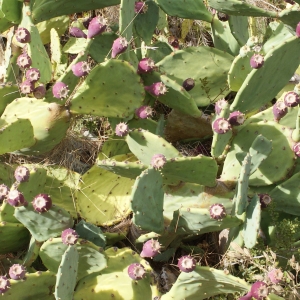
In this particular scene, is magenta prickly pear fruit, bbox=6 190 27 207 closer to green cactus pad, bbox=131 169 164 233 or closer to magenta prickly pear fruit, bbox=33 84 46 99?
green cactus pad, bbox=131 169 164 233

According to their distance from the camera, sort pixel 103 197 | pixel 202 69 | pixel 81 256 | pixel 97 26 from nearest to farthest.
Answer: pixel 81 256 < pixel 97 26 < pixel 103 197 < pixel 202 69

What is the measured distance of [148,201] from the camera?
2.16 meters

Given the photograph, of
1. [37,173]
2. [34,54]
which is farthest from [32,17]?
[37,173]

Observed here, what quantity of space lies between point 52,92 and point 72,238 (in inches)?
33.9

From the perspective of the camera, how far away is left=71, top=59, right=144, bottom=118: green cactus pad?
8.12 ft

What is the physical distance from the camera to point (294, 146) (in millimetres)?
2412

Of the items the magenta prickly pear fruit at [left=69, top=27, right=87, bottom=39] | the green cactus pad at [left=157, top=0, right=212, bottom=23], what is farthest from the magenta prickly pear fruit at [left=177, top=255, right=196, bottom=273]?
the magenta prickly pear fruit at [left=69, top=27, right=87, bottom=39]

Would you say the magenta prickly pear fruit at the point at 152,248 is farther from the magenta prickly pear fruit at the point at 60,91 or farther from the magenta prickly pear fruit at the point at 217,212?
the magenta prickly pear fruit at the point at 60,91

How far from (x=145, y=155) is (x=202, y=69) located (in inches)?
30.3

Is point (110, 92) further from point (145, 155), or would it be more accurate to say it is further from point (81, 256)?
point (81, 256)

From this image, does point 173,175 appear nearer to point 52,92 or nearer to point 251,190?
point 251,190

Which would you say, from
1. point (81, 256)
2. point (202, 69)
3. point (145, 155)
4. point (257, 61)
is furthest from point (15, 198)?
point (202, 69)

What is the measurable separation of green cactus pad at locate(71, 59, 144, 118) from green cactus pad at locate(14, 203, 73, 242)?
597 mm

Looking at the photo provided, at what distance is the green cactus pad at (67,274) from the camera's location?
1.93 metres
